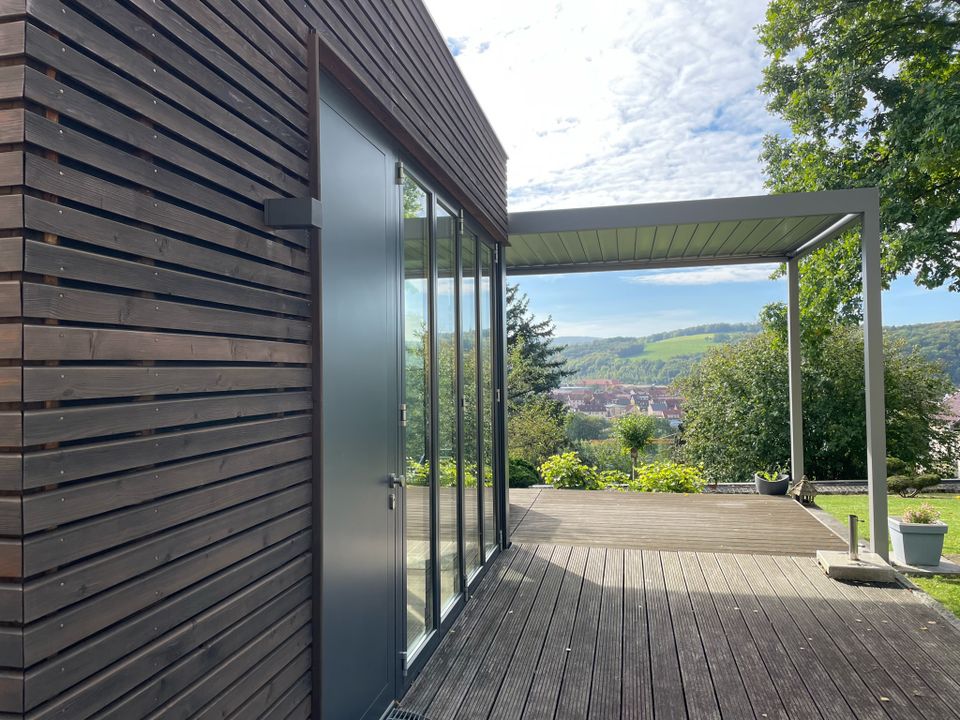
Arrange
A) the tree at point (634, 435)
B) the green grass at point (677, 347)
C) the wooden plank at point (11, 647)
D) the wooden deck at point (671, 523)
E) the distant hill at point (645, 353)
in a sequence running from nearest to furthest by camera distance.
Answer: the wooden plank at point (11, 647) → the wooden deck at point (671, 523) → the tree at point (634, 435) → the distant hill at point (645, 353) → the green grass at point (677, 347)

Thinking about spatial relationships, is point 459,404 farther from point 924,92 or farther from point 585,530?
point 924,92

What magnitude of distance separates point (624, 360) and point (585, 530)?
19.8 m

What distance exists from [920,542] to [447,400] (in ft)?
11.5

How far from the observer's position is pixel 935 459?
37.0 feet

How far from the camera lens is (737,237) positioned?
564 cm

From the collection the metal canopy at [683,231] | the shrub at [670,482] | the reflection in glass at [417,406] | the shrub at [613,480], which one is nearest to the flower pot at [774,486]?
the shrub at [670,482]

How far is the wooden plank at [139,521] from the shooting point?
0.99 m

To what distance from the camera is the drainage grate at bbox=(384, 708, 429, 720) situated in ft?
8.53

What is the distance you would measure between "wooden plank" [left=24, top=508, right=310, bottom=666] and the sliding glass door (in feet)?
4.35

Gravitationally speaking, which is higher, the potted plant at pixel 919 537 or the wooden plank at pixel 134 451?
the wooden plank at pixel 134 451

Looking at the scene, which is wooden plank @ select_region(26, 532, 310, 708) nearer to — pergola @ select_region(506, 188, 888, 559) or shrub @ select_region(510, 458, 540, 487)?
pergola @ select_region(506, 188, 888, 559)

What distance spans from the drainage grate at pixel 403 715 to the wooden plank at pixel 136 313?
1695mm

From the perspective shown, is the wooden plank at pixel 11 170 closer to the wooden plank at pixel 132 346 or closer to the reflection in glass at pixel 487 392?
the wooden plank at pixel 132 346

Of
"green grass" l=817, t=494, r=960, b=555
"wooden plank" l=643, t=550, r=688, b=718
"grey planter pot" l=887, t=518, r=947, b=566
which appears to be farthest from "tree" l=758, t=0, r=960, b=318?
"wooden plank" l=643, t=550, r=688, b=718
